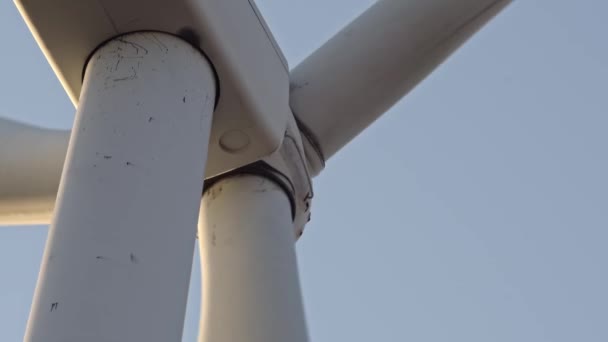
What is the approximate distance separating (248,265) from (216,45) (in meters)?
0.50

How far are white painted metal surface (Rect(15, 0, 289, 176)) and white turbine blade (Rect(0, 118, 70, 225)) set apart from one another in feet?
1.62

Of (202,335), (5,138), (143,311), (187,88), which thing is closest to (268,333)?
(202,335)

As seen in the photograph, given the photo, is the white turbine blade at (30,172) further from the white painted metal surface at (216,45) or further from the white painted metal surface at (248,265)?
the white painted metal surface at (216,45)

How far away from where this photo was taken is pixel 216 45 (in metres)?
1.40

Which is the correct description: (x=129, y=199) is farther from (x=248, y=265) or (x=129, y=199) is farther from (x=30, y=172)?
(x=30, y=172)

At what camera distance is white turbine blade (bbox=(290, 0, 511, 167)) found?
2.13 meters

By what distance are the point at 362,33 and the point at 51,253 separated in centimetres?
126

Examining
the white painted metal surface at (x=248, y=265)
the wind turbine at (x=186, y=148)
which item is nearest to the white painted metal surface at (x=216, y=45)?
the wind turbine at (x=186, y=148)

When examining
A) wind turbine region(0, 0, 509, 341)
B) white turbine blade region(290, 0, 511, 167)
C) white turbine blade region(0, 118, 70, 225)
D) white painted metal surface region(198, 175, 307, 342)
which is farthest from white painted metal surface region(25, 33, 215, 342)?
white turbine blade region(290, 0, 511, 167)

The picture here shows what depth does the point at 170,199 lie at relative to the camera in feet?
3.76

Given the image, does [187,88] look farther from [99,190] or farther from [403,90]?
[403,90]

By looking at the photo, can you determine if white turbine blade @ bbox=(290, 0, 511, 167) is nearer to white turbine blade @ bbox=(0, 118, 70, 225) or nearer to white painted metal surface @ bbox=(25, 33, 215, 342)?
white turbine blade @ bbox=(0, 118, 70, 225)

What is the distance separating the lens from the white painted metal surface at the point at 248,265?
65.6 inches

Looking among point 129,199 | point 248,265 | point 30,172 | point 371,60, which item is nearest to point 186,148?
point 129,199
